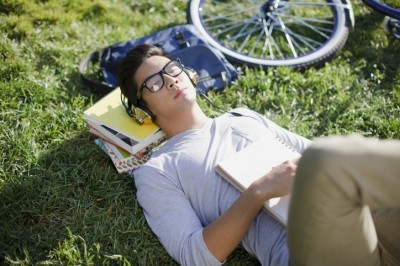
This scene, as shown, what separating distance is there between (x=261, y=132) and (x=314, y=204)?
1181mm

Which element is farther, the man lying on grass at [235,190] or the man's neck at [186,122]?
the man's neck at [186,122]

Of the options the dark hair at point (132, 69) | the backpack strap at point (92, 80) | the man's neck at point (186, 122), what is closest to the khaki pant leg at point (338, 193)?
the man's neck at point (186, 122)

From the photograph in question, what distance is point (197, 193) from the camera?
2561mm

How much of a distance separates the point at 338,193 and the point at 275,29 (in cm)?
341

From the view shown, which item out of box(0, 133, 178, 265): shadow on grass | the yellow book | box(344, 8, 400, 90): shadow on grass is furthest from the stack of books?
box(344, 8, 400, 90): shadow on grass

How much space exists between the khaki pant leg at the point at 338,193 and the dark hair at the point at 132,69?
1.58m

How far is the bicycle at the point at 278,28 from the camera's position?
4289mm

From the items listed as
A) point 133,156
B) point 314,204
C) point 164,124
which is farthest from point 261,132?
point 314,204

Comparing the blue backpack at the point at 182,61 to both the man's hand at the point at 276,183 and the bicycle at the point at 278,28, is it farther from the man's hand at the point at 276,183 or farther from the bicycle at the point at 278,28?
the man's hand at the point at 276,183

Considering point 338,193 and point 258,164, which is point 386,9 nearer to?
point 258,164

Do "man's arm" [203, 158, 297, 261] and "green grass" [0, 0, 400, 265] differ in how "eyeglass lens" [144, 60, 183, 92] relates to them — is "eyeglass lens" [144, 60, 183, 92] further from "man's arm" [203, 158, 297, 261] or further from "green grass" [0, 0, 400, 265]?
"man's arm" [203, 158, 297, 261]

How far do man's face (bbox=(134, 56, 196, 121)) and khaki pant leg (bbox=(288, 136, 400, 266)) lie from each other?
1320mm

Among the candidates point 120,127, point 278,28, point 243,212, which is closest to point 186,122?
point 120,127

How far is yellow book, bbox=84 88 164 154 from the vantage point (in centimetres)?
304
